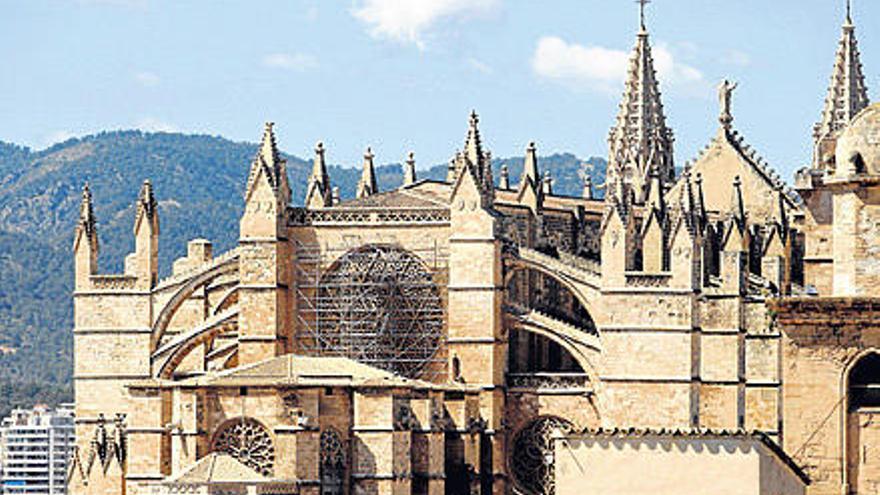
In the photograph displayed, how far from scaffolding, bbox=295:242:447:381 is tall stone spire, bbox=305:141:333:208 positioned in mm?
6924

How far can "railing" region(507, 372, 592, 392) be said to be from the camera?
82.6 meters

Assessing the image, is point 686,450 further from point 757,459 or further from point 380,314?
point 380,314

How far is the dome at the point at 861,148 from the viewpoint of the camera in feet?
111

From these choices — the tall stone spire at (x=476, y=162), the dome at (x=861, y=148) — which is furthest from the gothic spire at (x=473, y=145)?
the dome at (x=861, y=148)

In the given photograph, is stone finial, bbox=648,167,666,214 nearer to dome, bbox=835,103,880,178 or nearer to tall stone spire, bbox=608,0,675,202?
tall stone spire, bbox=608,0,675,202

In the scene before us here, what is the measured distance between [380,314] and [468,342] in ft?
9.32

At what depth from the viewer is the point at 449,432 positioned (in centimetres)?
7981

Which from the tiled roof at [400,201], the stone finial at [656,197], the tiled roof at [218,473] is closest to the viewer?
the tiled roof at [218,473]

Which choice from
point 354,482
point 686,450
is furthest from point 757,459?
point 354,482

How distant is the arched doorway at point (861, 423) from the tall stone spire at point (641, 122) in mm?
72064

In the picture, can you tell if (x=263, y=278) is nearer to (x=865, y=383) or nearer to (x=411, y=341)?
(x=411, y=341)

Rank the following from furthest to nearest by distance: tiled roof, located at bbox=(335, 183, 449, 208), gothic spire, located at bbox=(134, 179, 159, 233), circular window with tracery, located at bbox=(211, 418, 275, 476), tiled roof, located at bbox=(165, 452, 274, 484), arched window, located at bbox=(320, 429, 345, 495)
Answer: gothic spire, located at bbox=(134, 179, 159, 233) < tiled roof, located at bbox=(335, 183, 449, 208) < arched window, located at bbox=(320, 429, 345, 495) < circular window with tracery, located at bbox=(211, 418, 275, 476) < tiled roof, located at bbox=(165, 452, 274, 484)

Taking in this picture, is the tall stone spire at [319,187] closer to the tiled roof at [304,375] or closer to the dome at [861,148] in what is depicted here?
the tiled roof at [304,375]

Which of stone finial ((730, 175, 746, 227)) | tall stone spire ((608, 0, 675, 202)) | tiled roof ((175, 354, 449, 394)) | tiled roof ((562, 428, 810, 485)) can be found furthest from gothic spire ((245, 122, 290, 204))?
tiled roof ((562, 428, 810, 485))
